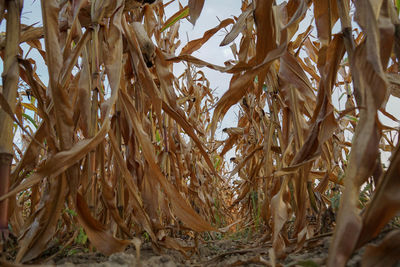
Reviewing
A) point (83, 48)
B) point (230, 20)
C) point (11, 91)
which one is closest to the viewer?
point (11, 91)

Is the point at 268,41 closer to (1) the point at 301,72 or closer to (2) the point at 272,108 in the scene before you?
(1) the point at 301,72

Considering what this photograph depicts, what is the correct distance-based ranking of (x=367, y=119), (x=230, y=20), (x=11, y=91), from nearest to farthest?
(x=367, y=119) < (x=11, y=91) < (x=230, y=20)

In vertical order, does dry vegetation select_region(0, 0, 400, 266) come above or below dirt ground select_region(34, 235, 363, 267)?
above

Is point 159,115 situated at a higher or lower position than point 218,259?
higher

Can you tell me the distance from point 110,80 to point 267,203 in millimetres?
536

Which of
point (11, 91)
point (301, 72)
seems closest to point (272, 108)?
point (301, 72)

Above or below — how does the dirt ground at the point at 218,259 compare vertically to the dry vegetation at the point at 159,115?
below

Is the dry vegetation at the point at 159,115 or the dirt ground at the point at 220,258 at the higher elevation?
the dry vegetation at the point at 159,115

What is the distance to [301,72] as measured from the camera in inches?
23.5

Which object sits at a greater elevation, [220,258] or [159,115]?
[159,115]

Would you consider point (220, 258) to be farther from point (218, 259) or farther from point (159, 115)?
point (159, 115)

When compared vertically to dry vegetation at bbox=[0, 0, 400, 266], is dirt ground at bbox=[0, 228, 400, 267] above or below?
below

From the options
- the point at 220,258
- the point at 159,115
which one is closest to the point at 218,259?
the point at 220,258

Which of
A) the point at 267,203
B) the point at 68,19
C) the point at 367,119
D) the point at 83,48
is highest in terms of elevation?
the point at 68,19
